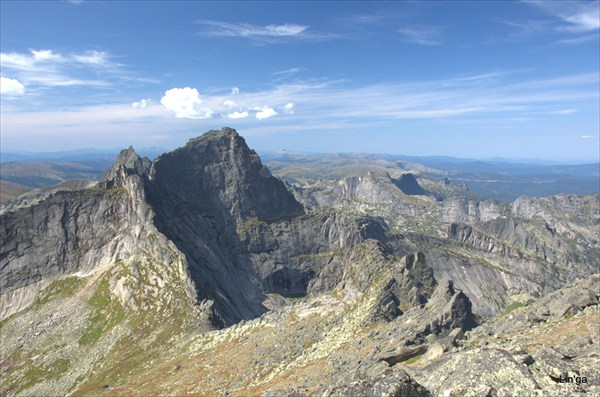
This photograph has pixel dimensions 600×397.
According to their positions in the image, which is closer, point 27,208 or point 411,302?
point 411,302

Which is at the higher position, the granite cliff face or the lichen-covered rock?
the lichen-covered rock

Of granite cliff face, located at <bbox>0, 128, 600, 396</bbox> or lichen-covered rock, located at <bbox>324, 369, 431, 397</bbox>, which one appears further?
granite cliff face, located at <bbox>0, 128, 600, 396</bbox>

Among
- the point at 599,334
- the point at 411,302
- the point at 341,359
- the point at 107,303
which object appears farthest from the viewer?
the point at 107,303

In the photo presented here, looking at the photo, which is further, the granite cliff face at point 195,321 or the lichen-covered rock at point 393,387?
the granite cliff face at point 195,321

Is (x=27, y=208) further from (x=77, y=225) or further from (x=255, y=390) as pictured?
(x=255, y=390)

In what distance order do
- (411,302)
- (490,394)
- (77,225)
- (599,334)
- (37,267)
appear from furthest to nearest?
(77,225)
(37,267)
(411,302)
(599,334)
(490,394)

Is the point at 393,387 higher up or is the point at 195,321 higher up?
the point at 393,387

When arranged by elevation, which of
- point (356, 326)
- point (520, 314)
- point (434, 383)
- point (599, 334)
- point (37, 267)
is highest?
point (434, 383)

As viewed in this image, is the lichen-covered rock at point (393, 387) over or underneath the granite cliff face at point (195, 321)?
over

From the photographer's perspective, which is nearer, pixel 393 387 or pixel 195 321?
pixel 393 387

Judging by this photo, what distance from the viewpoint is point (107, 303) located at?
142m

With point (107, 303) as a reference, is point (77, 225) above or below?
above

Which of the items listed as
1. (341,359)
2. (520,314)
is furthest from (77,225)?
(520,314)

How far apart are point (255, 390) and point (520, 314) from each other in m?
42.6
